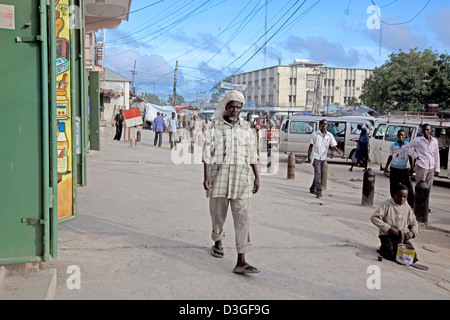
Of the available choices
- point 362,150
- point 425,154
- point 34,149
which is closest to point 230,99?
point 34,149

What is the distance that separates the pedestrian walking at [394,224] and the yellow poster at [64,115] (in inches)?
142

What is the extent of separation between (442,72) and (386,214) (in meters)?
25.4

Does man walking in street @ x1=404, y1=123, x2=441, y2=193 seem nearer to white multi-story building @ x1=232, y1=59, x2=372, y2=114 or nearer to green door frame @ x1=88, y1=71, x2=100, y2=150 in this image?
green door frame @ x1=88, y1=71, x2=100, y2=150

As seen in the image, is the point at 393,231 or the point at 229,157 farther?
the point at 393,231

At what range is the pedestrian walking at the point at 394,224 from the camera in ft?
17.7

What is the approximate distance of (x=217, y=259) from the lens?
4.81 metres

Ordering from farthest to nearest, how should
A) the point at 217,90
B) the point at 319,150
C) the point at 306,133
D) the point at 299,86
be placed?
1. the point at 217,90
2. the point at 299,86
3. the point at 306,133
4. the point at 319,150

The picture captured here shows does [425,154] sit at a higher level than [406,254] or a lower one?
higher

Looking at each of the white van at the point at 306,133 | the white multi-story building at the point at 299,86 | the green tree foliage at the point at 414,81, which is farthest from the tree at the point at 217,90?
the white van at the point at 306,133

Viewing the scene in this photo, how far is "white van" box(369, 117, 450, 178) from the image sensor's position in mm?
13299

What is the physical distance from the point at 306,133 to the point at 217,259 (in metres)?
14.8

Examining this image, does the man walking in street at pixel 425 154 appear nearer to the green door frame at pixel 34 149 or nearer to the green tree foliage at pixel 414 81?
the green door frame at pixel 34 149

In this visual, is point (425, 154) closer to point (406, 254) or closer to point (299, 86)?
point (406, 254)
